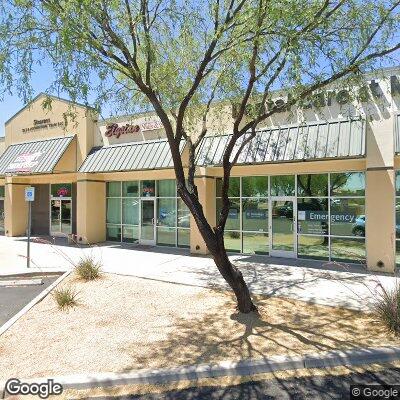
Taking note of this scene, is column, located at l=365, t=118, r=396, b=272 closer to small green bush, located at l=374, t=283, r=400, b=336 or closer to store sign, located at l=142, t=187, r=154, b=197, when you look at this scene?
small green bush, located at l=374, t=283, r=400, b=336

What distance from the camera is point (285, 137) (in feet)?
40.8

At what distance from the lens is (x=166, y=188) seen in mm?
17219

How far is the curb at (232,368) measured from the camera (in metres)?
4.90

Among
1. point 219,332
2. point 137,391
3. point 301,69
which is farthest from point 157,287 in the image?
point 301,69

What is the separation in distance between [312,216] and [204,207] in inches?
163

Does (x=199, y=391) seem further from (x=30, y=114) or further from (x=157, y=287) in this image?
(x=30, y=114)

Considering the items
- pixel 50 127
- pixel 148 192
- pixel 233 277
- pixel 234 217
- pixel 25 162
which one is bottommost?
pixel 233 277

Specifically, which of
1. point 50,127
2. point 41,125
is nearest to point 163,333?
point 50,127

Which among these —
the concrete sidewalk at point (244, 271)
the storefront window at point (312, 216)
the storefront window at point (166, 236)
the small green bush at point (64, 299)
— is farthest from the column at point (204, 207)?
the small green bush at point (64, 299)

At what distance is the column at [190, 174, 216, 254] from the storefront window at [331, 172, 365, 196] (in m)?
4.66

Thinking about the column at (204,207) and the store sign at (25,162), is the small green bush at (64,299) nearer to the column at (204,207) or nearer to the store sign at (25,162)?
the column at (204,207)

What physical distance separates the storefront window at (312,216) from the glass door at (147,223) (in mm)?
7128

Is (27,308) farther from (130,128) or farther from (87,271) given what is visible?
(130,128)

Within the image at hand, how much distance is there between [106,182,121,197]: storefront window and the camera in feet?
61.7
